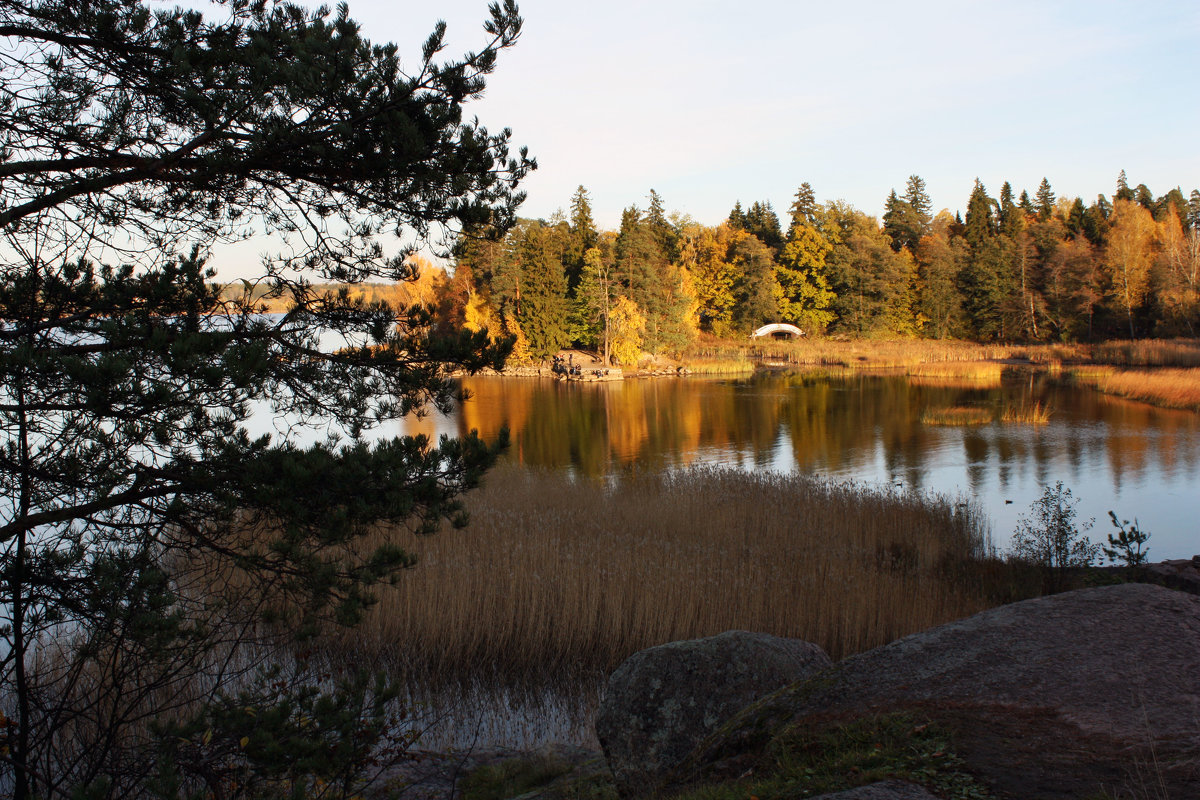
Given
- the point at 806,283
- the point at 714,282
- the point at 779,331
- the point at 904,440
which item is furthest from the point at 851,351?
the point at 904,440

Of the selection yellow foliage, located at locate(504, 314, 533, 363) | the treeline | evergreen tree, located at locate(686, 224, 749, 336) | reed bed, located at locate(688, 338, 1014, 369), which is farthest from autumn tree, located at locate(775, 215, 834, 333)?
yellow foliage, located at locate(504, 314, 533, 363)

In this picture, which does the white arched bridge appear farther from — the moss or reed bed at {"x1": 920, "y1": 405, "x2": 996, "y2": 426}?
the moss

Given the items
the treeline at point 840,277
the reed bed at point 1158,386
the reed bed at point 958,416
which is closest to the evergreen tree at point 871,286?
the treeline at point 840,277

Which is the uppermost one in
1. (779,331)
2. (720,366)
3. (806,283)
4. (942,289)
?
(806,283)

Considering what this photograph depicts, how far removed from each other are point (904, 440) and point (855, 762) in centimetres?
2370

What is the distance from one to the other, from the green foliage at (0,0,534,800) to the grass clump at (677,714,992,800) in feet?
5.64

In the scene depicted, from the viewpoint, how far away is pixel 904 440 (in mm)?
25172

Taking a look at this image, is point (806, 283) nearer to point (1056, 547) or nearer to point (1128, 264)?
point (1128, 264)

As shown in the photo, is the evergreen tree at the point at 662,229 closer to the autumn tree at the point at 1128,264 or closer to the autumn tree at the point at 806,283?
the autumn tree at the point at 806,283

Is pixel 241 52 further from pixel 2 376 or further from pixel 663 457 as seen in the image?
pixel 663 457

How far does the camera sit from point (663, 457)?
2305cm

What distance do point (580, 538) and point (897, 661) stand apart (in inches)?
274

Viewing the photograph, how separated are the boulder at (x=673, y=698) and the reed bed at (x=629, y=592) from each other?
3.02 meters

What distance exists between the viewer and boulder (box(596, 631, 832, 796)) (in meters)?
4.42
